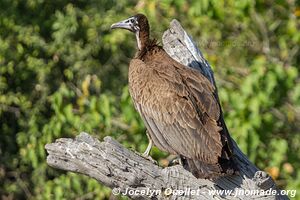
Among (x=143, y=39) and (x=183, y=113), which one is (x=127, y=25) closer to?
(x=143, y=39)

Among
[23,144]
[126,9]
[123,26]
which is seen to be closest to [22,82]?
[23,144]

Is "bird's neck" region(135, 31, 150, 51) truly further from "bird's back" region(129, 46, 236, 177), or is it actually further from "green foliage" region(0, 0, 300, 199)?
"green foliage" region(0, 0, 300, 199)

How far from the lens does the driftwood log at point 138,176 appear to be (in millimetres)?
4754

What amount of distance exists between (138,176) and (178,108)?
0.67 meters

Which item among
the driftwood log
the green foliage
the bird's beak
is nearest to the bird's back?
the driftwood log

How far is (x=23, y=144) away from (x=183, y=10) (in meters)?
2.27

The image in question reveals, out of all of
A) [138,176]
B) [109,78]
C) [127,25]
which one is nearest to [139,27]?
[127,25]

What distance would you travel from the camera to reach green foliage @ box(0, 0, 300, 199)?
7.66 meters

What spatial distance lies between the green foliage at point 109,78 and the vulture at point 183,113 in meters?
1.87

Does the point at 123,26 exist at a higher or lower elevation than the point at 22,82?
higher

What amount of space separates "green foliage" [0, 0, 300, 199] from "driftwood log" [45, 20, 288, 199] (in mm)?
2467

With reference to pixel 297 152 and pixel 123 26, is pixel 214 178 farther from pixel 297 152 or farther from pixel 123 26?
pixel 297 152

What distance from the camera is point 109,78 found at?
33.2ft

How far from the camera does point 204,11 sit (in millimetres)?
8094
